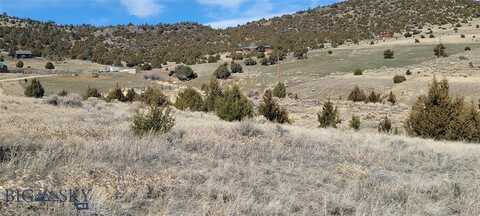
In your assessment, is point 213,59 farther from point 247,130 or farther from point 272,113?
point 247,130

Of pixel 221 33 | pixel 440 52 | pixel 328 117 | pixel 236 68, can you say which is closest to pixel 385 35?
pixel 440 52

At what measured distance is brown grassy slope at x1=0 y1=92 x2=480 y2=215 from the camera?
6.74 m

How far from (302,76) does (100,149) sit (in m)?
59.1

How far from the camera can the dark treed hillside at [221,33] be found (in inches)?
4035

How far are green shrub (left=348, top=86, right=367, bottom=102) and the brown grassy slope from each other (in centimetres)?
3501

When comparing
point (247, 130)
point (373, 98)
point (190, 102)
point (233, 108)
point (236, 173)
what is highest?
point (236, 173)

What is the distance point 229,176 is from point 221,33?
416 ft

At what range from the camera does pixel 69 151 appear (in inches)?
350

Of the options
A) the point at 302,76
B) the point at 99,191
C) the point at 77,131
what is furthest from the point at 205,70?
the point at 99,191

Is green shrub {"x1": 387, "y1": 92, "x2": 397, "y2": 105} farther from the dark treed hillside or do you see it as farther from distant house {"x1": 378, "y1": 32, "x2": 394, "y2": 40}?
distant house {"x1": 378, "y1": 32, "x2": 394, "y2": 40}

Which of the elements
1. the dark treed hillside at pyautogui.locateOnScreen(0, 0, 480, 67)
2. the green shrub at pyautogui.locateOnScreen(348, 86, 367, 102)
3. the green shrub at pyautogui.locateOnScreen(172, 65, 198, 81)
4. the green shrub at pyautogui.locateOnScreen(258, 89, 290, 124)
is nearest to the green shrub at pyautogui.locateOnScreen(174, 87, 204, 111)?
the green shrub at pyautogui.locateOnScreen(258, 89, 290, 124)

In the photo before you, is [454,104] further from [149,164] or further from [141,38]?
[141,38]

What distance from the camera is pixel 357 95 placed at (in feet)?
161

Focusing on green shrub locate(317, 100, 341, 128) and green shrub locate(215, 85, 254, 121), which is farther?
green shrub locate(317, 100, 341, 128)
